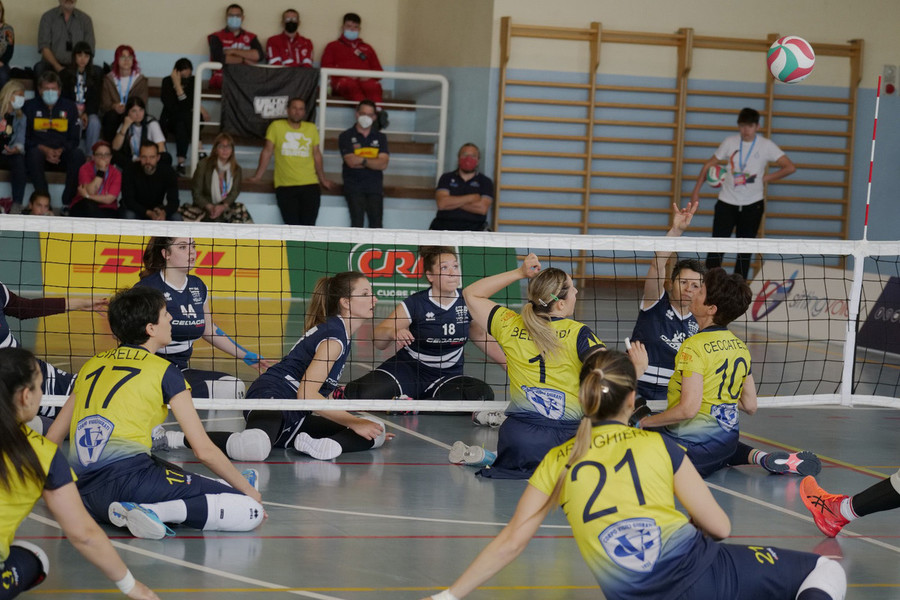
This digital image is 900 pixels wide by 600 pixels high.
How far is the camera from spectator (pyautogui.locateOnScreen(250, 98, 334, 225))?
45.1 feet

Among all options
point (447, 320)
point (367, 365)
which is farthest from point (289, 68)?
point (447, 320)

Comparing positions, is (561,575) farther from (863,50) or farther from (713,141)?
(863,50)

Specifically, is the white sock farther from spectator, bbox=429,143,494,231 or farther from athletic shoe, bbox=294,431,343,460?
spectator, bbox=429,143,494,231

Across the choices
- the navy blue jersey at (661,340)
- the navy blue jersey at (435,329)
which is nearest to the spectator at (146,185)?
the navy blue jersey at (435,329)

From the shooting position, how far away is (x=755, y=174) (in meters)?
12.8

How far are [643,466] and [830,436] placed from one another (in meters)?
4.17

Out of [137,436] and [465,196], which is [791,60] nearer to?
[465,196]

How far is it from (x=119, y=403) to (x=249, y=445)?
4.89 feet

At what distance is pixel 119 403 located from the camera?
4.16m

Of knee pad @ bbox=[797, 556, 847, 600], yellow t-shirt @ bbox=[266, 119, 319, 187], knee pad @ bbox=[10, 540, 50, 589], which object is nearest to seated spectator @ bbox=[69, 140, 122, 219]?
yellow t-shirt @ bbox=[266, 119, 319, 187]

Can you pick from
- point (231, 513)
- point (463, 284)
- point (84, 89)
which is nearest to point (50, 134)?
point (84, 89)

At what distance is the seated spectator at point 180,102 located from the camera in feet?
47.6

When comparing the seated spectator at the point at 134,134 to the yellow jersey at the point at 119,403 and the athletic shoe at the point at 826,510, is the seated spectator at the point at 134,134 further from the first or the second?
the athletic shoe at the point at 826,510

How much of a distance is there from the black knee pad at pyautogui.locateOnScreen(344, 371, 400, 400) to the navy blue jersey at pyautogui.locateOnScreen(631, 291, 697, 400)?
150 cm
